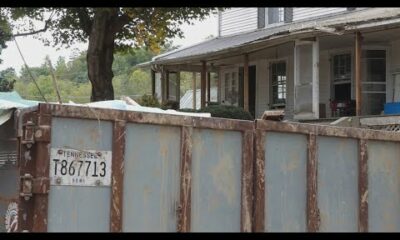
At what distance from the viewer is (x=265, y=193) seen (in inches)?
196

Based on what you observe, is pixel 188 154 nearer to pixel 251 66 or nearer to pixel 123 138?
pixel 123 138

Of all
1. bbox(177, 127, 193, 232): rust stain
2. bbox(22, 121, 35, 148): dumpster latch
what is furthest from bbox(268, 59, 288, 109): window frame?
bbox(22, 121, 35, 148): dumpster latch

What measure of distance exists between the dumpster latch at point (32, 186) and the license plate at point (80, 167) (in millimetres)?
69

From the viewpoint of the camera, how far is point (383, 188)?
5996mm

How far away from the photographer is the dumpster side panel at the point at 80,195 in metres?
3.99

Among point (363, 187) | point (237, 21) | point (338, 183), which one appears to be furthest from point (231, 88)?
point (338, 183)

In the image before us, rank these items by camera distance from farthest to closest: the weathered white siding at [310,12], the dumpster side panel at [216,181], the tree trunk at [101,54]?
1. the weathered white siding at [310,12]
2. the tree trunk at [101,54]
3. the dumpster side panel at [216,181]

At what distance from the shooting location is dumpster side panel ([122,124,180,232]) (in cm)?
430

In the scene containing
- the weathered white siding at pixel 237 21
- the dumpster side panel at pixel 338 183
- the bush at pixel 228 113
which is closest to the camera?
the dumpster side panel at pixel 338 183

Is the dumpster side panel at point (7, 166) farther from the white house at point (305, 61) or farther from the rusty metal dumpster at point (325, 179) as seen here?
the white house at point (305, 61)

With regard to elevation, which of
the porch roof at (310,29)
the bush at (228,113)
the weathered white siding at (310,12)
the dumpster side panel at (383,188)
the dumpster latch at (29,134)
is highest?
the weathered white siding at (310,12)

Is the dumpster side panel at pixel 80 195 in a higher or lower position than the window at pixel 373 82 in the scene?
lower

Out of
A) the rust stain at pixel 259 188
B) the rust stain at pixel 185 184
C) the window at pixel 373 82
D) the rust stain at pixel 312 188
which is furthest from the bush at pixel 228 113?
the rust stain at pixel 185 184
